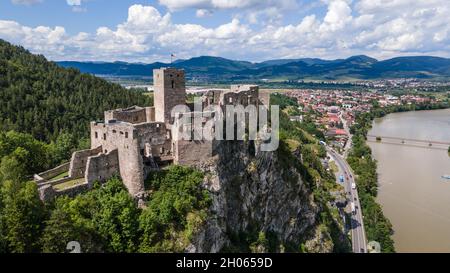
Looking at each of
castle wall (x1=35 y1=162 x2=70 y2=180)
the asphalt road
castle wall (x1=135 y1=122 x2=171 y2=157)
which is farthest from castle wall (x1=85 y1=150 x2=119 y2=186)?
the asphalt road

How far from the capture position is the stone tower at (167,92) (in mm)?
23141

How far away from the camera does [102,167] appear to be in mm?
→ 18984

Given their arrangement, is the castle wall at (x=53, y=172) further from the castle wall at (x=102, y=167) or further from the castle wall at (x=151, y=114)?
the castle wall at (x=151, y=114)

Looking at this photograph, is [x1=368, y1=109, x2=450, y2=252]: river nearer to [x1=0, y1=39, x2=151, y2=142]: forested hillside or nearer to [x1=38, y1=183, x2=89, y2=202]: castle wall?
[x1=38, y1=183, x2=89, y2=202]: castle wall

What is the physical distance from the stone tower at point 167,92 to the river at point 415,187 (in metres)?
27.1

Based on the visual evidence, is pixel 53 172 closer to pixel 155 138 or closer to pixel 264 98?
pixel 155 138

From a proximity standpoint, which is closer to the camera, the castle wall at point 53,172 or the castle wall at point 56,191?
the castle wall at point 56,191

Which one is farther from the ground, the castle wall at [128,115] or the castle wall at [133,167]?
the castle wall at [128,115]

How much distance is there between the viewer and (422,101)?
148 meters

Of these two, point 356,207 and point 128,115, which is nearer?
point 128,115

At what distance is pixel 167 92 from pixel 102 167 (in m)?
6.46

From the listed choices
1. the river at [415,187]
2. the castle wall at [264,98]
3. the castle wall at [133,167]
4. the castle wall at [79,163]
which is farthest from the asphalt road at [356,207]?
the castle wall at [79,163]

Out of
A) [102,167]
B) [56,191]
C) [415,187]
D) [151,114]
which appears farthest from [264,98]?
[415,187]
